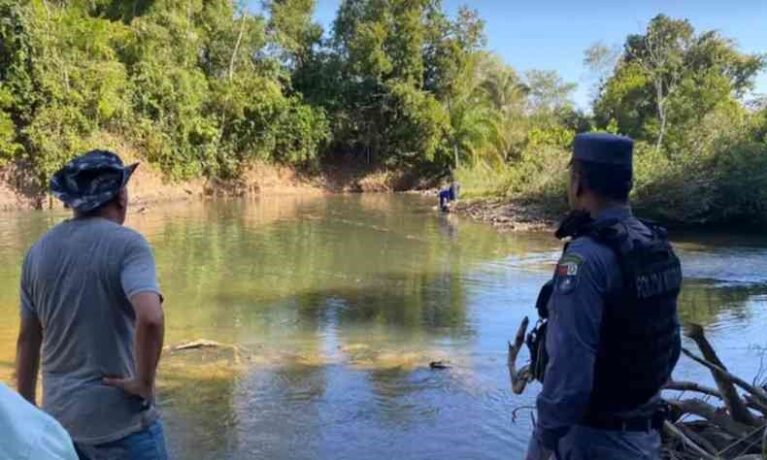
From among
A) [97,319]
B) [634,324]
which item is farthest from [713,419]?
[97,319]

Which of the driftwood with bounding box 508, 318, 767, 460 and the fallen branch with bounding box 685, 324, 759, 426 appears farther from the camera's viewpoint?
the fallen branch with bounding box 685, 324, 759, 426

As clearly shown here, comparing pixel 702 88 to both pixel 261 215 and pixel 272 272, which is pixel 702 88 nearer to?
pixel 261 215

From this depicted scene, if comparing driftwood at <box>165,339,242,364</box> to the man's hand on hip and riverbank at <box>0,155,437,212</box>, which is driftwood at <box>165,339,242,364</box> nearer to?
the man's hand on hip

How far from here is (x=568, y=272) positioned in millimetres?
2398

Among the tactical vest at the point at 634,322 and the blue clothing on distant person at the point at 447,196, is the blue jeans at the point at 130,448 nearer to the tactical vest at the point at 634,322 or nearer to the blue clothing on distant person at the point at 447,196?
the tactical vest at the point at 634,322

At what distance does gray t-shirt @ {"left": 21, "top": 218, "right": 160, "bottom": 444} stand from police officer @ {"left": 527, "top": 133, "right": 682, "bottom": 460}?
50.8 inches

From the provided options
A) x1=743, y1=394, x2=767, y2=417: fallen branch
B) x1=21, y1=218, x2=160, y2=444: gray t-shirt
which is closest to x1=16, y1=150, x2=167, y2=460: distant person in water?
x1=21, y1=218, x2=160, y2=444: gray t-shirt

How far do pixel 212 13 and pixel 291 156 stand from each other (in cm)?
779

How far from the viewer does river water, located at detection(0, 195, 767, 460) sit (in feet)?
22.2

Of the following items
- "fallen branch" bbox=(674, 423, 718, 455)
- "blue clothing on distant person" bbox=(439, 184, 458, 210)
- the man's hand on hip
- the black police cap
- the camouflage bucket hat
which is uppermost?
the black police cap

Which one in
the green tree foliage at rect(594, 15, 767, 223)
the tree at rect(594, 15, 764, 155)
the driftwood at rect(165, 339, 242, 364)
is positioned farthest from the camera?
the tree at rect(594, 15, 764, 155)

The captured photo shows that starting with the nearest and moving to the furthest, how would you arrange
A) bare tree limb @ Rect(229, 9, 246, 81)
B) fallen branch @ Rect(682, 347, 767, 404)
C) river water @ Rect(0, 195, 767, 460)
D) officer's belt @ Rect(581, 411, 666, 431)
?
officer's belt @ Rect(581, 411, 666, 431) < fallen branch @ Rect(682, 347, 767, 404) < river water @ Rect(0, 195, 767, 460) < bare tree limb @ Rect(229, 9, 246, 81)

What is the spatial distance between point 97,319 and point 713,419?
3.19 metres

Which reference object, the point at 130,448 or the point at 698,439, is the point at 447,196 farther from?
the point at 130,448
